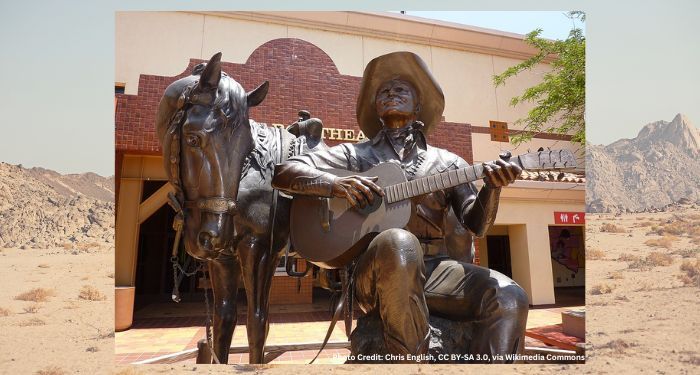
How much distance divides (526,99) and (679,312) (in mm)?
2347

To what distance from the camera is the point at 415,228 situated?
2.21 meters

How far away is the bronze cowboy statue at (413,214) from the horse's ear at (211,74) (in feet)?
1.60

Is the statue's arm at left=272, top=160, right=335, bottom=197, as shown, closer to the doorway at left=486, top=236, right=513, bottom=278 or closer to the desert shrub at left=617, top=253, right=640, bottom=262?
the desert shrub at left=617, top=253, right=640, bottom=262

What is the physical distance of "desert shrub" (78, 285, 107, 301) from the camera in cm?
371

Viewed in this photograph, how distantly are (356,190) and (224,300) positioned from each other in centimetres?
90

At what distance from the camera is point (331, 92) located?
591cm

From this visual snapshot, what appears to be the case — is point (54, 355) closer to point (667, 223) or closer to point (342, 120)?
point (342, 120)

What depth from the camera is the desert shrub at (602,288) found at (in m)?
4.04

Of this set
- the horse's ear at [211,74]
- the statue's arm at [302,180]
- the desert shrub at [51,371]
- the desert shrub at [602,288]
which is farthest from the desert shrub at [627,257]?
the desert shrub at [51,371]

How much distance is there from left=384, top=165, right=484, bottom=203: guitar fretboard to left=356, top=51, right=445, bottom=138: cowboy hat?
54cm

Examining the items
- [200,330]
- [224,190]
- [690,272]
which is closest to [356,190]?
[224,190]

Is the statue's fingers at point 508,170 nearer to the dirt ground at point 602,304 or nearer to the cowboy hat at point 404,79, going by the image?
the cowboy hat at point 404,79


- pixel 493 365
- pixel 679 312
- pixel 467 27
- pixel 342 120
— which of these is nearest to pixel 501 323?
pixel 493 365

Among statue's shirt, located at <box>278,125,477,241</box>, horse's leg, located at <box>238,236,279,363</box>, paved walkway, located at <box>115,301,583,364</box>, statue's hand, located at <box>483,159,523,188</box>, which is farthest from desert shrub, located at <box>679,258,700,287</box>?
horse's leg, located at <box>238,236,279,363</box>
